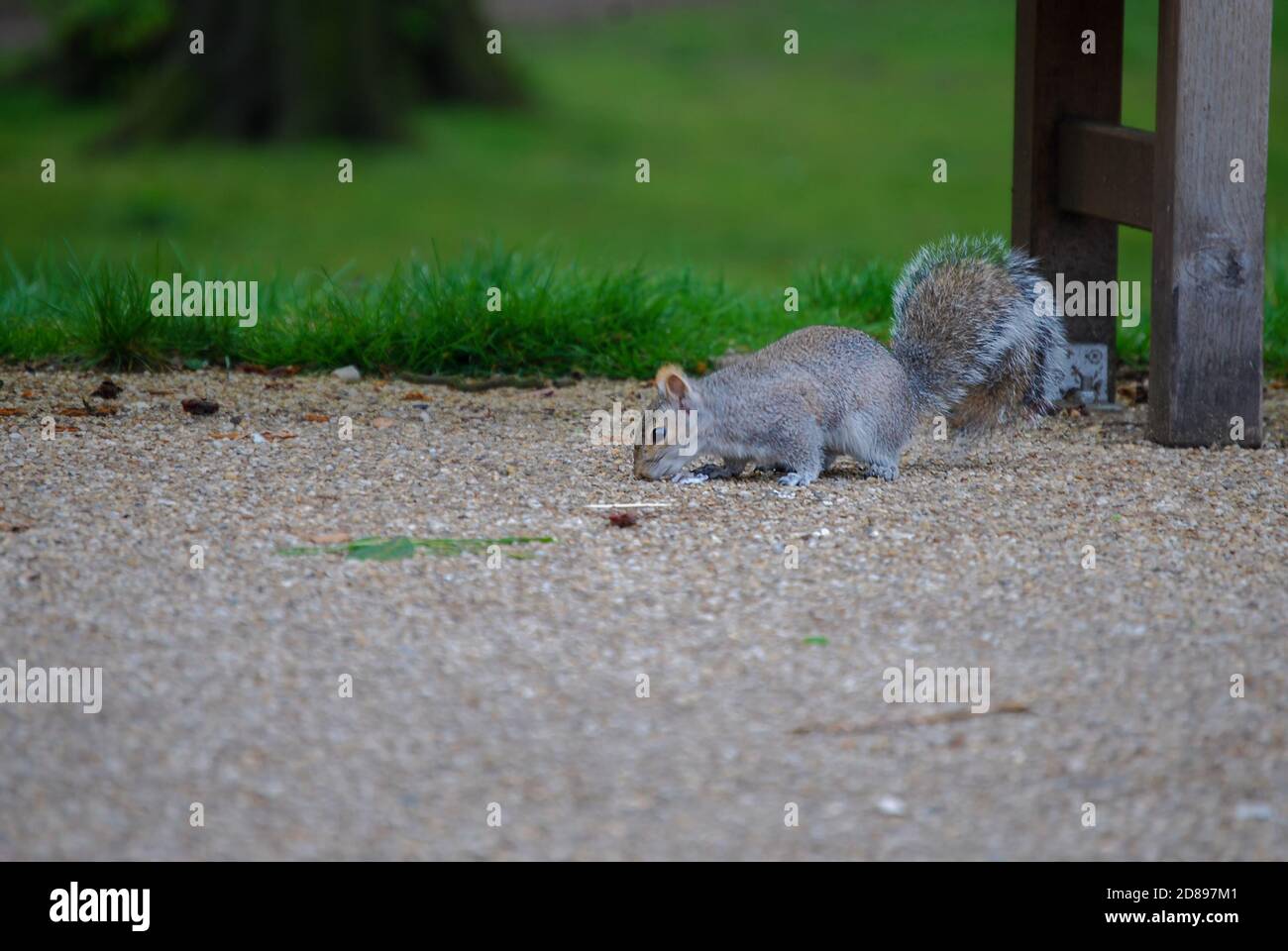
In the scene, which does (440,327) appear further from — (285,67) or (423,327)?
(285,67)

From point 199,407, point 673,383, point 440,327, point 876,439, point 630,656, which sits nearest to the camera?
point 630,656

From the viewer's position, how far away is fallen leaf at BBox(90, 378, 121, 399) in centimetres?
633

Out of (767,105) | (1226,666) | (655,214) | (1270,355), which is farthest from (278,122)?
(1226,666)

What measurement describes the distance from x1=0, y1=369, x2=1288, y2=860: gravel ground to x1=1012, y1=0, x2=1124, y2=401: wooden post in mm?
1478

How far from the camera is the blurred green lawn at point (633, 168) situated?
12961mm

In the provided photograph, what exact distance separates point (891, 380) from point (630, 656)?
212 cm

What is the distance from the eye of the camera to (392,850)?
2992 millimetres

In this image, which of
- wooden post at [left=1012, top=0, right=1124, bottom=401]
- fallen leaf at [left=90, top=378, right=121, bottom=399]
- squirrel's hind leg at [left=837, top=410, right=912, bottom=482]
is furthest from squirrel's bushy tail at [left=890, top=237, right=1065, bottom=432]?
fallen leaf at [left=90, top=378, right=121, bottom=399]

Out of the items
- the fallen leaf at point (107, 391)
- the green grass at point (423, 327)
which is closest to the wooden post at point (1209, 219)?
the green grass at point (423, 327)

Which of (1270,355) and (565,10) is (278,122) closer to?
(565,10)

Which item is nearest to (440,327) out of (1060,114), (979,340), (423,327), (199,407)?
(423,327)

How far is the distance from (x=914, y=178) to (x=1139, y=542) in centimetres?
1102

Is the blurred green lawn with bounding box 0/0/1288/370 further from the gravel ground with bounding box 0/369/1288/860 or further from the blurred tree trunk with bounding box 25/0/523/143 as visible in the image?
the gravel ground with bounding box 0/369/1288/860

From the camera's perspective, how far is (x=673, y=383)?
5.36 meters
